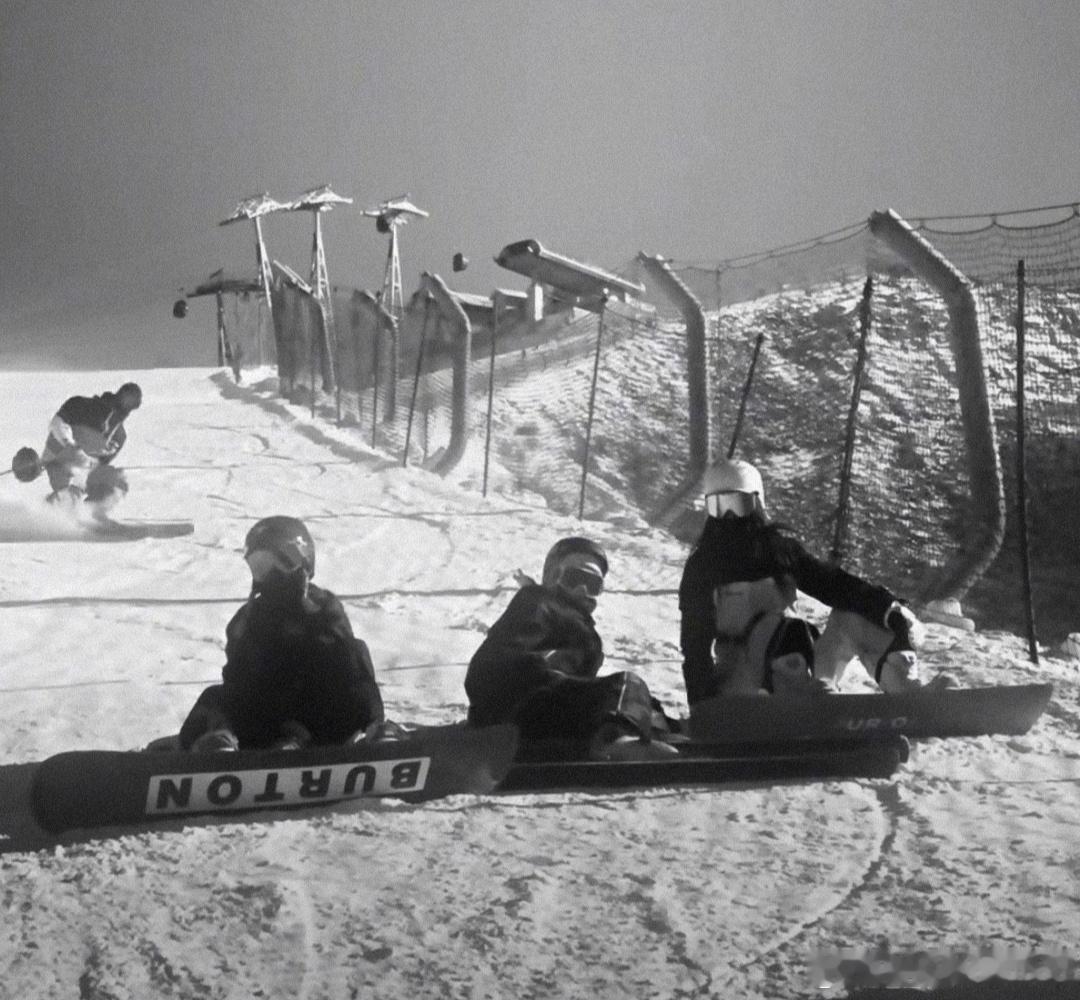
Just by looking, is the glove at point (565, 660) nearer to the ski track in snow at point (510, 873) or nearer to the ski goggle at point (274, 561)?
the ski track in snow at point (510, 873)

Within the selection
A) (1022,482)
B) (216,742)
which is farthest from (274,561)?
(1022,482)

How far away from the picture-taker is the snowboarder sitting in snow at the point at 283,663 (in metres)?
4.46

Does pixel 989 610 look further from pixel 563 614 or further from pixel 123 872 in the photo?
pixel 123 872

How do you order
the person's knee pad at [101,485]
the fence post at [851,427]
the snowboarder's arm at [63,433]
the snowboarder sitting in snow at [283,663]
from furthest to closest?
the person's knee pad at [101,485] → the snowboarder's arm at [63,433] → the fence post at [851,427] → the snowboarder sitting in snow at [283,663]

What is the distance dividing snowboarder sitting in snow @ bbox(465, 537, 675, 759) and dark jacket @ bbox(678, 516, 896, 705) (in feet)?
1.40

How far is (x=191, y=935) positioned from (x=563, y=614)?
1.96 metres

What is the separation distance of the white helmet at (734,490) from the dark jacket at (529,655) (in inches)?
30.8

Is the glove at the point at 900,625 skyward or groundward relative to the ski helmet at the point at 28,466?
groundward

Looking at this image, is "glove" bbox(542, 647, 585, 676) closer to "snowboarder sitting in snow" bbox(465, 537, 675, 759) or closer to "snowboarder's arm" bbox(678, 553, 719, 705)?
"snowboarder sitting in snow" bbox(465, 537, 675, 759)

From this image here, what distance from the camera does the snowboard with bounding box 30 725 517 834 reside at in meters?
4.07

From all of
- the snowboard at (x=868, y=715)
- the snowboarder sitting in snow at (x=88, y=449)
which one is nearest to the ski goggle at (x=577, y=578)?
the snowboard at (x=868, y=715)

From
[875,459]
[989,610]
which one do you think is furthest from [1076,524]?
[875,459]

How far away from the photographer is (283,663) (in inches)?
175

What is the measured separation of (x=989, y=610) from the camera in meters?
12.1
